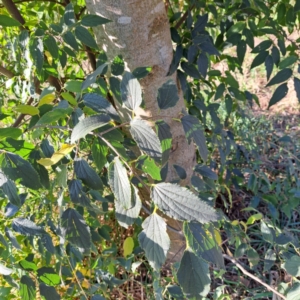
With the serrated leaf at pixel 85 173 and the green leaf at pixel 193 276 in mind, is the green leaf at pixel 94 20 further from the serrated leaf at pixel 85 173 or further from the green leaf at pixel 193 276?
the green leaf at pixel 193 276

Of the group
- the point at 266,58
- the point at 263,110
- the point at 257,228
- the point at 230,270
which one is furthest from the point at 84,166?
the point at 263,110

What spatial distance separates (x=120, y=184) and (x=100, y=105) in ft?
0.47

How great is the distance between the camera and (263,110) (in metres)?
2.48

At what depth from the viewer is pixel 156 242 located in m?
0.50

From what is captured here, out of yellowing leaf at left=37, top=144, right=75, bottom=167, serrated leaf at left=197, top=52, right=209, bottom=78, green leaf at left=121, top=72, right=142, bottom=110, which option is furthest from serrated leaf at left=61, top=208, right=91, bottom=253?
serrated leaf at left=197, top=52, right=209, bottom=78

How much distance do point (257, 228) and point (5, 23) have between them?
54.1 inches

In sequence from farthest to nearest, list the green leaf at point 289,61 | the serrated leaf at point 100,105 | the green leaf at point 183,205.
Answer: the green leaf at point 289,61 < the serrated leaf at point 100,105 < the green leaf at point 183,205

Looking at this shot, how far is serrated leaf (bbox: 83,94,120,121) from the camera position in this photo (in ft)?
1.87

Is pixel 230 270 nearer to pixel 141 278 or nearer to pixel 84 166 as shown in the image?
pixel 141 278

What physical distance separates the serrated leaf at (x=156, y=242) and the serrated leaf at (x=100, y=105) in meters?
0.18

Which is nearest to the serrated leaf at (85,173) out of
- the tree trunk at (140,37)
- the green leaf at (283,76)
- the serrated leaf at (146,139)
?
the serrated leaf at (146,139)

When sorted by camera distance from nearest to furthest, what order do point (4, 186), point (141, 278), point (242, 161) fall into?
point (4, 186) < point (141, 278) < point (242, 161)

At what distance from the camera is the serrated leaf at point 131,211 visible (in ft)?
1.80

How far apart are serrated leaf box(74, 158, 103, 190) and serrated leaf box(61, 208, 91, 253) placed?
74 millimetres
